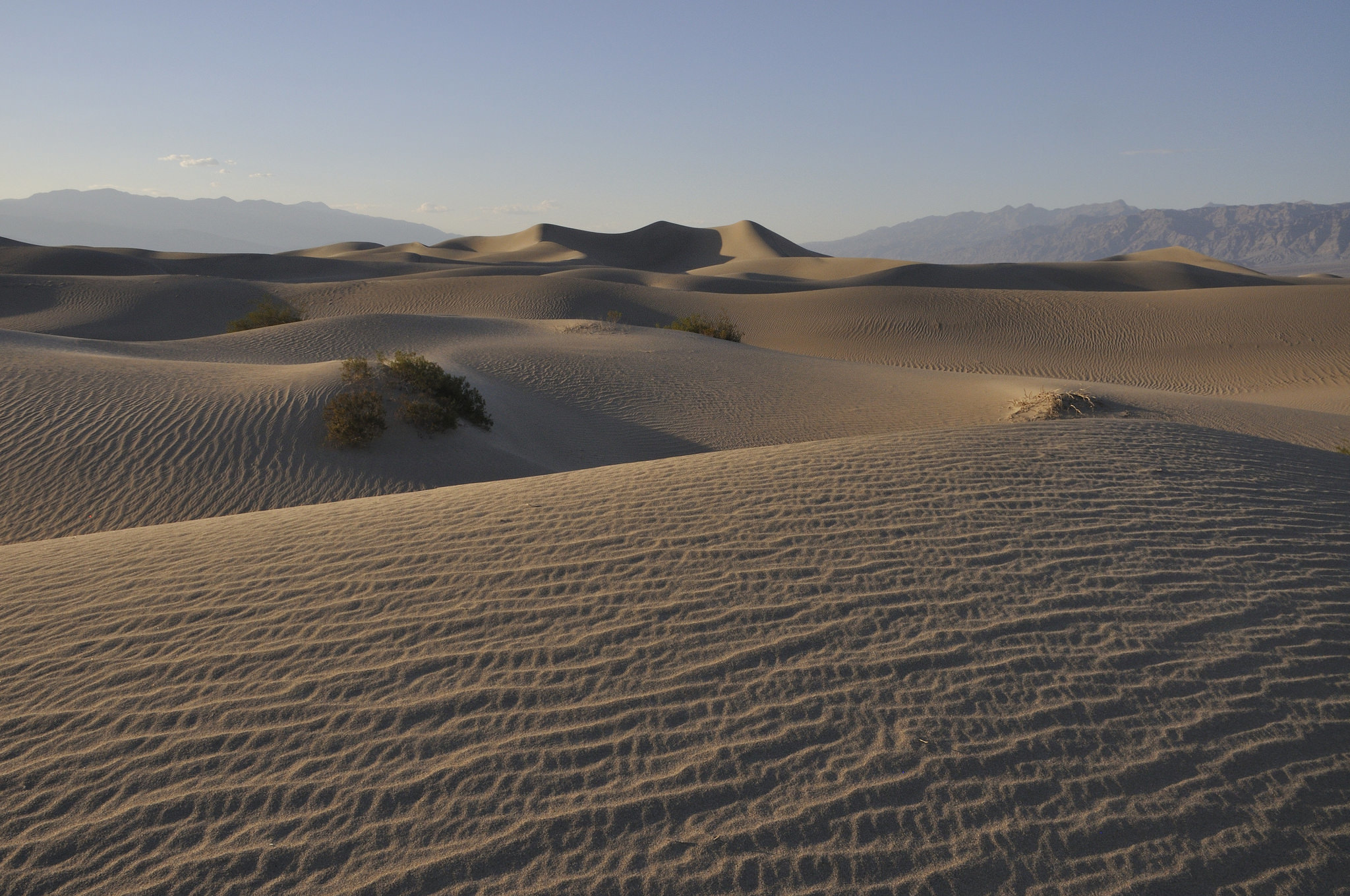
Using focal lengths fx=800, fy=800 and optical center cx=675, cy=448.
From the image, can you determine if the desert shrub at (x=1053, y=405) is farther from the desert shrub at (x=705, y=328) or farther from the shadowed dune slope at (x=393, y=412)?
the desert shrub at (x=705, y=328)

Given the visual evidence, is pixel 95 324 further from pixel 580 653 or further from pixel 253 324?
pixel 580 653

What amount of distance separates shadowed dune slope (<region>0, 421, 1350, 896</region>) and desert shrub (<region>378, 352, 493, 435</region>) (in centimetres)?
614

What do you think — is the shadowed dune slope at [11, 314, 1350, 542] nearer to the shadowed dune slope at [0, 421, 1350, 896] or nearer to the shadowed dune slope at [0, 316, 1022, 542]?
the shadowed dune slope at [0, 316, 1022, 542]

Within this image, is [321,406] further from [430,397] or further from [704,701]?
[704,701]

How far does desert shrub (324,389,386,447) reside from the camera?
11070 mm

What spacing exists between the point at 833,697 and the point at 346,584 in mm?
2879

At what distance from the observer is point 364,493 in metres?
10.3

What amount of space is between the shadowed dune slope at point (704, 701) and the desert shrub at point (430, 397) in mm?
6138

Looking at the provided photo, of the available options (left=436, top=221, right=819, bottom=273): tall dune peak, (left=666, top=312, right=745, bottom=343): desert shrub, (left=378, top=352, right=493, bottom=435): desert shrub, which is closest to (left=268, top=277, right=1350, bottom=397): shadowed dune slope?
(left=666, top=312, right=745, bottom=343): desert shrub

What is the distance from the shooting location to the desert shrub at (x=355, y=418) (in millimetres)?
11070

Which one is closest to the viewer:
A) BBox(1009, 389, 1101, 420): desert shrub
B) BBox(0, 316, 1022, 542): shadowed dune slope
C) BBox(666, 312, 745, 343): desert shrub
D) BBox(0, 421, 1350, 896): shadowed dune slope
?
BBox(0, 421, 1350, 896): shadowed dune slope

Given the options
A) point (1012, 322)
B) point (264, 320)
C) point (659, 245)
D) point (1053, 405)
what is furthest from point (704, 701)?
point (659, 245)

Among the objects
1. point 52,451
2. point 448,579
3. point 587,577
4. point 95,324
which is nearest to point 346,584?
point 448,579

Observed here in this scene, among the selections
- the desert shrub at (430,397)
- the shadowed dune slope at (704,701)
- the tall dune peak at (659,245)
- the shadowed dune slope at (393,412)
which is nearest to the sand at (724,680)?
the shadowed dune slope at (704,701)
